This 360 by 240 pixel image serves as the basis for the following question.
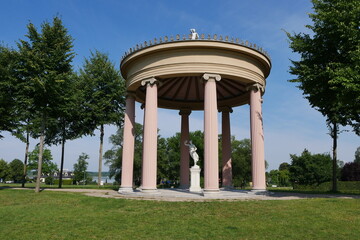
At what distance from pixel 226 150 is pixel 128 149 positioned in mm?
11433

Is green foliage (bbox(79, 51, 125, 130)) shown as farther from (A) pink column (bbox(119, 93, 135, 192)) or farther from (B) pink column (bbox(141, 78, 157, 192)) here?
(B) pink column (bbox(141, 78, 157, 192))

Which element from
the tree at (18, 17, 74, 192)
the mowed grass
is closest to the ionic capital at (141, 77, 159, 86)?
the tree at (18, 17, 74, 192)

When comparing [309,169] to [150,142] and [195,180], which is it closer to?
[195,180]

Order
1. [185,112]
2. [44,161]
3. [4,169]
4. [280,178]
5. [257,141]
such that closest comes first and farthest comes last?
[257,141]
[185,112]
[44,161]
[4,169]
[280,178]

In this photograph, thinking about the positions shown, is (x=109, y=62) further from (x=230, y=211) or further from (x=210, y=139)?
(x=230, y=211)

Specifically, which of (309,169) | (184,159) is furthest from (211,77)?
(309,169)

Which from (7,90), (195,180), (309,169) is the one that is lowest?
(195,180)

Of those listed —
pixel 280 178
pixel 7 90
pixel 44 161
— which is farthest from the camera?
pixel 280 178

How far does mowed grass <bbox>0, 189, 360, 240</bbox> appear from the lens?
32.9 ft

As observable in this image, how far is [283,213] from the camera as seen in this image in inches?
521

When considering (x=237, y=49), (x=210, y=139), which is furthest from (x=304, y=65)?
(x=210, y=139)

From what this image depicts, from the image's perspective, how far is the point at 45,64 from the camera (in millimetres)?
25359

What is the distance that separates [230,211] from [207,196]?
5698mm

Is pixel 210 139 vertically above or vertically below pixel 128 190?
above
